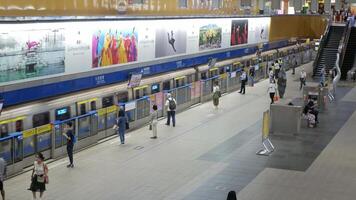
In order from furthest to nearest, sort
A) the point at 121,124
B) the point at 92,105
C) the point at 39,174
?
1. the point at 92,105
2. the point at 121,124
3. the point at 39,174

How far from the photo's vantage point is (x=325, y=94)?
27047mm

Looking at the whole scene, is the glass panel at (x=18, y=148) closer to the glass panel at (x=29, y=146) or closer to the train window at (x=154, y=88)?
the glass panel at (x=29, y=146)

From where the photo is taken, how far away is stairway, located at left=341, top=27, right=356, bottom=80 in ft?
135

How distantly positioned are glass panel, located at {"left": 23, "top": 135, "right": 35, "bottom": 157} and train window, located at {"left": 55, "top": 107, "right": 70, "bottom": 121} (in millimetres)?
1949

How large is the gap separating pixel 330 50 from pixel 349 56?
98.6 inches

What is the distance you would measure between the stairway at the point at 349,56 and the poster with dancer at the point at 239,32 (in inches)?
318

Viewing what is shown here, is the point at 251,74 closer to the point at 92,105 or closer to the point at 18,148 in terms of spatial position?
the point at 92,105

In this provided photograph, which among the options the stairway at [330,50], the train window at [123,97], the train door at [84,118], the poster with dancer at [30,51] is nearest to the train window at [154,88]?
the train window at [123,97]

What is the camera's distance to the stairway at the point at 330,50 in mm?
42812

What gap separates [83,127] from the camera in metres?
19.0

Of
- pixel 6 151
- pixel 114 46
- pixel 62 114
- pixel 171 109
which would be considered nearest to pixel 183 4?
pixel 114 46

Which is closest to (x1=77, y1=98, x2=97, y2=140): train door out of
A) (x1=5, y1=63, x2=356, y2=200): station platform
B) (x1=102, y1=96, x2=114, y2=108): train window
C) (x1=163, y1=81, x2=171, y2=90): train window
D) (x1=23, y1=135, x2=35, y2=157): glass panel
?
(x1=5, y1=63, x2=356, y2=200): station platform

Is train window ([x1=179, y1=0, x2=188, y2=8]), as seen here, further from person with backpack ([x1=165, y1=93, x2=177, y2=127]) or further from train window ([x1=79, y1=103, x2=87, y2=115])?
train window ([x1=79, y1=103, x2=87, y2=115])

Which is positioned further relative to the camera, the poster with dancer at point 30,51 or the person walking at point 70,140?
the person walking at point 70,140
